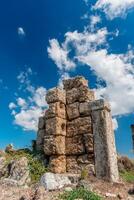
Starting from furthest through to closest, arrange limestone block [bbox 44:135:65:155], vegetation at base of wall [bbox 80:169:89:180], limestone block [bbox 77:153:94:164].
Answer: limestone block [bbox 44:135:65:155]
limestone block [bbox 77:153:94:164]
vegetation at base of wall [bbox 80:169:89:180]

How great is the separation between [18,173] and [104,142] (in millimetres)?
2917

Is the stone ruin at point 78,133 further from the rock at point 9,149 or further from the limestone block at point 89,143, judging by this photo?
the rock at point 9,149

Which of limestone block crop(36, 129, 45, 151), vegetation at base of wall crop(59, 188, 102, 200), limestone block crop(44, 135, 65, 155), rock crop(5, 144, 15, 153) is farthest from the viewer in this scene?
rock crop(5, 144, 15, 153)

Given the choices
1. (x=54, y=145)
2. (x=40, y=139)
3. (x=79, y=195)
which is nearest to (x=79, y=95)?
(x=54, y=145)

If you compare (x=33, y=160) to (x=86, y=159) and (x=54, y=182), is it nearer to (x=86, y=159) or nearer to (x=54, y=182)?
(x=86, y=159)

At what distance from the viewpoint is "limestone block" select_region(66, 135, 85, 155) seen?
9.54m

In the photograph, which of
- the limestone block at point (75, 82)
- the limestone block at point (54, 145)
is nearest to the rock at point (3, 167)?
the limestone block at point (54, 145)

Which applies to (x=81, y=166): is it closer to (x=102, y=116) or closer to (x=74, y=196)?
(x=102, y=116)

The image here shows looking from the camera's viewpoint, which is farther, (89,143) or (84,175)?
(89,143)

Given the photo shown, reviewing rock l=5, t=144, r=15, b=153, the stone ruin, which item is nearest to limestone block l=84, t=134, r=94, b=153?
the stone ruin

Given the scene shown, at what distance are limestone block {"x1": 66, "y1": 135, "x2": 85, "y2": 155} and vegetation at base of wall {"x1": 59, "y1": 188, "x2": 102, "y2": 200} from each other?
291cm

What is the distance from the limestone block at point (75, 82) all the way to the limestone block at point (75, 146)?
77.9 inches

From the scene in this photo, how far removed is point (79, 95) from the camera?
1018 cm

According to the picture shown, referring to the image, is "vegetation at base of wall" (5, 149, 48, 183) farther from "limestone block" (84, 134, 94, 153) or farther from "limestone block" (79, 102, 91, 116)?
"limestone block" (79, 102, 91, 116)
